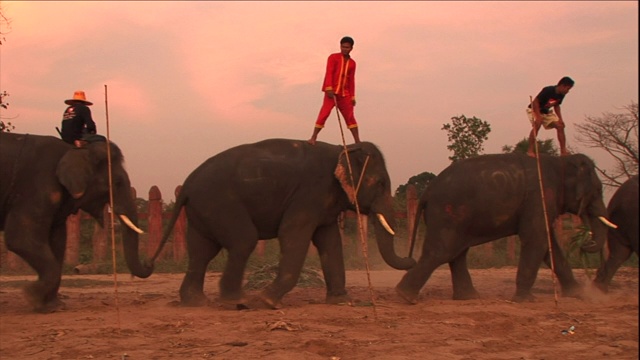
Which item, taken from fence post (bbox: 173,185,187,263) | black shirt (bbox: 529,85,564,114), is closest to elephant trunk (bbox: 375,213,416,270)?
black shirt (bbox: 529,85,564,114)

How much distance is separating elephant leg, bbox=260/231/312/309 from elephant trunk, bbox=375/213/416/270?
982 millimetres

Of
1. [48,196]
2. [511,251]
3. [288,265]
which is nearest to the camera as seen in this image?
[48,196]

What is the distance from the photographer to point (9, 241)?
877cm

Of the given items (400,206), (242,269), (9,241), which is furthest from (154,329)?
(400,206)

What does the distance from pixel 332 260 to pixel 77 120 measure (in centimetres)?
372

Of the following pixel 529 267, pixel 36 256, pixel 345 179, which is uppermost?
pixel 345 179

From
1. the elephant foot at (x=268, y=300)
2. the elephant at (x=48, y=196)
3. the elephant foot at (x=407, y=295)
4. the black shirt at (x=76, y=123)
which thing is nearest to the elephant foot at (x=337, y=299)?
the elephant foot at (x=407, y=295)

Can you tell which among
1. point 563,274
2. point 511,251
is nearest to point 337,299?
point 563,274

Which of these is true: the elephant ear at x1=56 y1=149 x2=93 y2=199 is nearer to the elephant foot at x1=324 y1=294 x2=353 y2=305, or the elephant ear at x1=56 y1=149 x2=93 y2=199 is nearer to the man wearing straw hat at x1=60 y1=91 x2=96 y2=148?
the man wearing straw hat at x1=60 y1=91 x2=96 y2=148

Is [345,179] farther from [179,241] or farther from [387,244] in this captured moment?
[179,241]

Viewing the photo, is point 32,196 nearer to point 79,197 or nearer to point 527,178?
point 79,197

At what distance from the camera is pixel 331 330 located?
7297mm

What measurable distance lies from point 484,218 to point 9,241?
5.74m

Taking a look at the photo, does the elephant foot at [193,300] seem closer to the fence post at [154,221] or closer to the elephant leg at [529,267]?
the elephant leg at [529,267]
